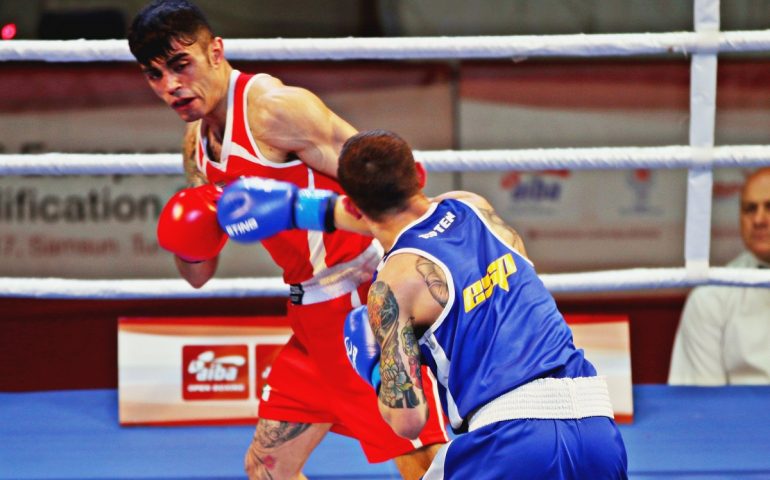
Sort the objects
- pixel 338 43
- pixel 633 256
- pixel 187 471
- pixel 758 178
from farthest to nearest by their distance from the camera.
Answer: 1. pixel 633 256
2. pixel 758 178
3. pixel 338 43
4. pixel 187 471

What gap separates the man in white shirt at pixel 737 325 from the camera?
12.6ft

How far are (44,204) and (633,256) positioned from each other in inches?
95.7

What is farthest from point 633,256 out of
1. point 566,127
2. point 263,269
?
point 263,269

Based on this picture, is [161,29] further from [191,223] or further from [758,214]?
[758,214]

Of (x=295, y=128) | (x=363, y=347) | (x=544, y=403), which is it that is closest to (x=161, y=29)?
(x=295, y=128)

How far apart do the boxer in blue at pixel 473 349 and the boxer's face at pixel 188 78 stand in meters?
0.54

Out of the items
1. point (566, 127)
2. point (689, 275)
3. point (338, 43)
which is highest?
point (338, 43)

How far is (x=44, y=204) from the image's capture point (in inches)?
168

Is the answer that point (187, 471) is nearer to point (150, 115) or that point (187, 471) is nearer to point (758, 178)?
point (150, 115)

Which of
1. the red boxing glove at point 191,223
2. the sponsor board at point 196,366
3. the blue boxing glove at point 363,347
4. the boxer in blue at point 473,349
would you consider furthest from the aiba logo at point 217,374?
the boxer in blue at point 473,349

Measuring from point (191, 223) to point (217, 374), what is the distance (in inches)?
49.0

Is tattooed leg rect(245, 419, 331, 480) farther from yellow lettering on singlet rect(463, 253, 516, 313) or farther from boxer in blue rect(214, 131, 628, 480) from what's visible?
yellow lettering on singlet rect(463, 253, 516, 313)

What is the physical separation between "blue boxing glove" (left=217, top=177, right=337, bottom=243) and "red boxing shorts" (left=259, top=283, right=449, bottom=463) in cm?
35

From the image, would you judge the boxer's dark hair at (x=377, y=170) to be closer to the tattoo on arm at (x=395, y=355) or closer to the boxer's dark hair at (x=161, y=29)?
the tattoo on arm at (x=395, y=355)
